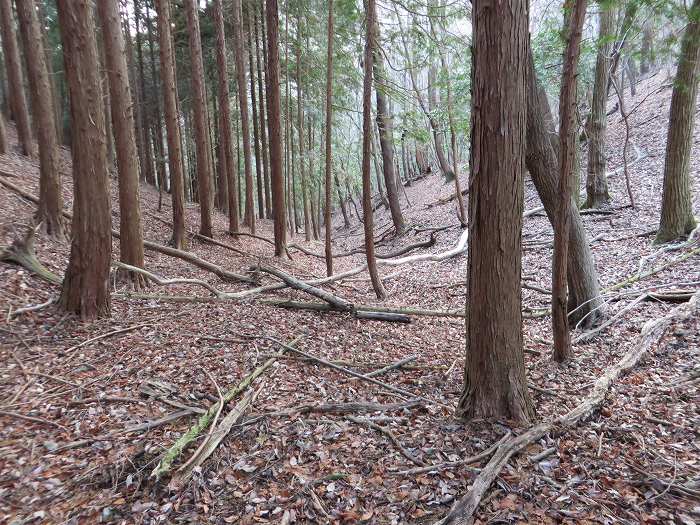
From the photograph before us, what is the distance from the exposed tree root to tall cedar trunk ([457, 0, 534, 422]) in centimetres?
24

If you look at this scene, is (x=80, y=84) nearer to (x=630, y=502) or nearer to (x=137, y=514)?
(x=137, y=514)

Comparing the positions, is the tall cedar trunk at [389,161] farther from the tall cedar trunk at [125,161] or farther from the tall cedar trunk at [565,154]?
the tall cedar trunk at [565,154]

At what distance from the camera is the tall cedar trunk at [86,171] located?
4809mm

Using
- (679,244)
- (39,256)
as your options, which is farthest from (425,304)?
(39,256)

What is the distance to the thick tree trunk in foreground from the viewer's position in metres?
A: 4.96

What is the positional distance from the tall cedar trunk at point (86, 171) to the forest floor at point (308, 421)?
41 cm

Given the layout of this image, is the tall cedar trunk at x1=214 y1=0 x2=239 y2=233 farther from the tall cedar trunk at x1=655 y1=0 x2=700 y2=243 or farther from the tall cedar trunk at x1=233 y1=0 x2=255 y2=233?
the tall cedar trunk at x1=655 y1=0 x2=700 y2=243

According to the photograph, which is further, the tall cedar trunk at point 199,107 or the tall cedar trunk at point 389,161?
the tall cedar trunk at point 389,161

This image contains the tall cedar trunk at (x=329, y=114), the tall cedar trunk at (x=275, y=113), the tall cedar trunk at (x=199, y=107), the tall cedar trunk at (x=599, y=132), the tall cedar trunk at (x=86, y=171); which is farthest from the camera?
the tall cedar trunk at (x=199, y=107)

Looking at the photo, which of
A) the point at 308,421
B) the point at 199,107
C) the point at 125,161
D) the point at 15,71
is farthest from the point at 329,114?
the point at 15,71

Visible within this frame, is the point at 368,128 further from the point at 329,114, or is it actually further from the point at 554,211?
the point at 554,211

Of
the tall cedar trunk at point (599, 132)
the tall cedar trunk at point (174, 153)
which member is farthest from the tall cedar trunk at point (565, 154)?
the tall cedar trunk at point (174, 153)

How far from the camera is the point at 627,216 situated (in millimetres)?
10172

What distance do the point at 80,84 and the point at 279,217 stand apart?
23.0 feet
